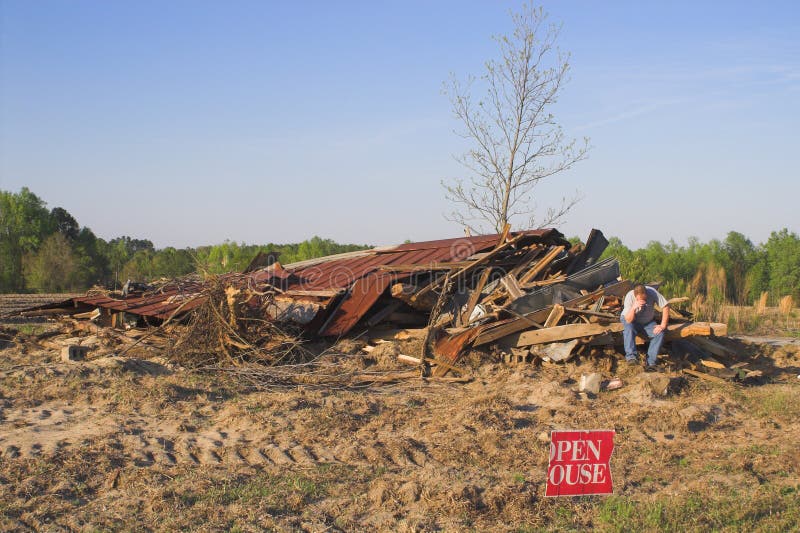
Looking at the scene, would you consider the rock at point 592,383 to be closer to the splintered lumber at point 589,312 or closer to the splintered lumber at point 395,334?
the splintered lumber at point 589,312

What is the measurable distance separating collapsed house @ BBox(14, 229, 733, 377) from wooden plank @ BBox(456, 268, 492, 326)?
0.05 ft

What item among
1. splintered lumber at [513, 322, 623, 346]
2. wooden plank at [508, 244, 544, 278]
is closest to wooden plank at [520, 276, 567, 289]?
wooden plank at [508, 244, 544, 278]

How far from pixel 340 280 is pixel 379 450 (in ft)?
19.0

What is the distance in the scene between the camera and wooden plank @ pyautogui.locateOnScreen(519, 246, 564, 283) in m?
10.9

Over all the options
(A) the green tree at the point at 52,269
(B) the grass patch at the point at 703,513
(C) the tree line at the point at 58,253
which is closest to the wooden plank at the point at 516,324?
(B) the grass patch at the point at 703,513

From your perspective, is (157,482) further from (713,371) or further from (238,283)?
(713,371)

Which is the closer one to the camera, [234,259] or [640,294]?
[640,294]

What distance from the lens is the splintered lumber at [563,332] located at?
919 cm

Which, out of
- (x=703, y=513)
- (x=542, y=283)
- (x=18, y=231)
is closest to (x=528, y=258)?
(x=542, y=283)

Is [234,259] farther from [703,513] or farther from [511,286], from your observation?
[703,513]

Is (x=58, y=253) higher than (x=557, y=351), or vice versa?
(x=58, y=253)

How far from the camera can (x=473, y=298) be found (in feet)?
34.0

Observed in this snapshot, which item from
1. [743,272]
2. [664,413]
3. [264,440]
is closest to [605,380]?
[664,413]

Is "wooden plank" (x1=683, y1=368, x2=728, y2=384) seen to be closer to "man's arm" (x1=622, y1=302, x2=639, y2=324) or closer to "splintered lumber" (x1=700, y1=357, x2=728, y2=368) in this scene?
"splintered lumber" (x1=700, y1=357, x2=728, y2=368)
